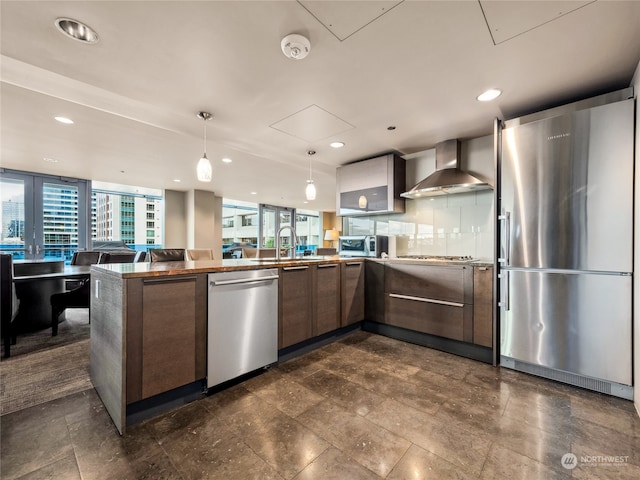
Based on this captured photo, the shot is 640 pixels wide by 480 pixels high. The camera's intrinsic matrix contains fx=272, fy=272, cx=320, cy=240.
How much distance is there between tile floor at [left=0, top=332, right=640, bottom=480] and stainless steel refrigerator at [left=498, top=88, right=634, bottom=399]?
Result: 8.5 inches

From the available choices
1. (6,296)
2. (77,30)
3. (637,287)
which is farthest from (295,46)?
(6,296)

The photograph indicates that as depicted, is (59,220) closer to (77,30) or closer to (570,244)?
A: (77,30)

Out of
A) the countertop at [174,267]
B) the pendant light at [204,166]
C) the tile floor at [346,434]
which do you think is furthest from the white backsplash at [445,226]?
the pendant light at [204,166]

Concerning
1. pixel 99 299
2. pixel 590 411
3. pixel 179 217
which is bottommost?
pixel 590 411

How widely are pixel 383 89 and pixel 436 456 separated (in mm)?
2385

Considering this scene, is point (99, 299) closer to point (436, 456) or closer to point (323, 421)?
point (323, 421)

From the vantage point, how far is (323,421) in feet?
5.26

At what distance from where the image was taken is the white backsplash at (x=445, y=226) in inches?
118

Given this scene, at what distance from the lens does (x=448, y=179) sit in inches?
116

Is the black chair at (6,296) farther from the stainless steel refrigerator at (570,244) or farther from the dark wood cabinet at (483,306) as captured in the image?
the stainless steel refrigerator at (570,244)

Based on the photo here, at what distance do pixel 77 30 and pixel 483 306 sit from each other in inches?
137

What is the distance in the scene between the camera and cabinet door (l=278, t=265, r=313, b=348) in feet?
7.72

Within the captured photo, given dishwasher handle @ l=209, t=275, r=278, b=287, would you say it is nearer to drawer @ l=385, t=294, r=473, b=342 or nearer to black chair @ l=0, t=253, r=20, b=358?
drawer @ l=385, t=294, r=473, b=342

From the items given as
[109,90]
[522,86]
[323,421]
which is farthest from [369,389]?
[109,90]
